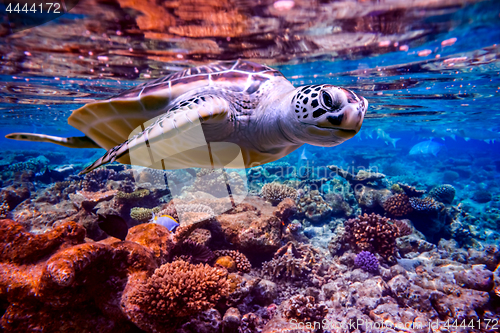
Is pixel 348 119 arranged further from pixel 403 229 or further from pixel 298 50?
pixel 403 229

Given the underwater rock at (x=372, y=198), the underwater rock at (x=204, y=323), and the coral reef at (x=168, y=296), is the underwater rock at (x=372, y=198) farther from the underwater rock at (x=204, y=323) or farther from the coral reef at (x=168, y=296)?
the underwater rock at (x=204, y=323)

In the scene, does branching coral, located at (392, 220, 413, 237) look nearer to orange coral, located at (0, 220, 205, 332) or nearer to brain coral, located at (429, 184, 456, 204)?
brain coral, located at (429, 184, 456, 204)

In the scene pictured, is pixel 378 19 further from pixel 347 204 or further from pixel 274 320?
pixel 274 320

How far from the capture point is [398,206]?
609cm

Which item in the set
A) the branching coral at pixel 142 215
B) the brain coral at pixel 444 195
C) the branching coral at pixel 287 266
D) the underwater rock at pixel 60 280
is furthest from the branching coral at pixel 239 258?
the brain coral at pixel 444 195

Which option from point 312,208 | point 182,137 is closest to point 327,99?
point 182,137

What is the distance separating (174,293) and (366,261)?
3537mm

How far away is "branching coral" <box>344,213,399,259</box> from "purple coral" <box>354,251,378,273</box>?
34 cm

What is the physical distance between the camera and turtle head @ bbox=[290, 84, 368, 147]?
172cm

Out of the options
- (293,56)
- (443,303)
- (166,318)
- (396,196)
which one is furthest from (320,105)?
(396,196)

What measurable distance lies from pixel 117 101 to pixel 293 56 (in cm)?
522

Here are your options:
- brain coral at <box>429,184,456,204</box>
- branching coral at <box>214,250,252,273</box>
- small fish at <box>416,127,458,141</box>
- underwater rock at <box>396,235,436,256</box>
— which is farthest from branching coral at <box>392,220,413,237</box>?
small fish at <box>416,127,458,141</box>

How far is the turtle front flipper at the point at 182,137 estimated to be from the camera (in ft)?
6.52

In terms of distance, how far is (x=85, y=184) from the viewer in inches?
302
